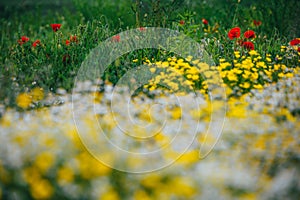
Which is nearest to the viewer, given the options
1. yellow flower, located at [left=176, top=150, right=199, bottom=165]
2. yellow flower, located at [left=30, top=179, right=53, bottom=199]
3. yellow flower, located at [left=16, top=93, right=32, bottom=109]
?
yellow flower, located at [left=30, top=179, right=53, bottom=199]

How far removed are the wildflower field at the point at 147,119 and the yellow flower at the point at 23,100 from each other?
0.04 feet

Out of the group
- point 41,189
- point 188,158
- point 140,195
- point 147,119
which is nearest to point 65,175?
point 41,189

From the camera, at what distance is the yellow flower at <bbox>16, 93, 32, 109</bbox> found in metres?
3.88

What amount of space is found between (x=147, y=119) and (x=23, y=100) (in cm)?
115

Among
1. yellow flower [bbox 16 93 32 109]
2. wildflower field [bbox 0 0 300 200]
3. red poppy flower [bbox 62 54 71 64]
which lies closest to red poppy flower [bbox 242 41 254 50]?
wildflower field [bbox 0 0 300 200]

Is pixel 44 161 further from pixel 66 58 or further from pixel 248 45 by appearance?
pixel 248 45

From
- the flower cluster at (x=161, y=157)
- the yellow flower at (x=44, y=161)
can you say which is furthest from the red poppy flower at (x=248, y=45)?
the yellow flower at (x=44, y=161)

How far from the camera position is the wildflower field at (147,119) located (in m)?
2.53

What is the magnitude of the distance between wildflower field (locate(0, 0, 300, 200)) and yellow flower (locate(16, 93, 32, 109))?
0.01 m

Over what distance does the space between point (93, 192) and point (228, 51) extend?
3116 mm

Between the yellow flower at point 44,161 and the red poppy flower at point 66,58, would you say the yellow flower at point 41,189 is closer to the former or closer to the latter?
the yellow flower at point 44,161

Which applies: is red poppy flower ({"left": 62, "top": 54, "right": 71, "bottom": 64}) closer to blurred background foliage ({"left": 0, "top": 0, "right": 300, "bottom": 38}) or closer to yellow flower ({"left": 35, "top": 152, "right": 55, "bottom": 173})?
blurred background foliage ({"left": 0, "top": 0, "right": 300, "bottom": 38})

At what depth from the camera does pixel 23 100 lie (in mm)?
3900

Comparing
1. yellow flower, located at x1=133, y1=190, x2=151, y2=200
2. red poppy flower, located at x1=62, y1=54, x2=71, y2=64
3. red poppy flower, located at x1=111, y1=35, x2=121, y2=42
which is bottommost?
yellow flower, located at x1=133, y1=190, x2=151, y2=200
